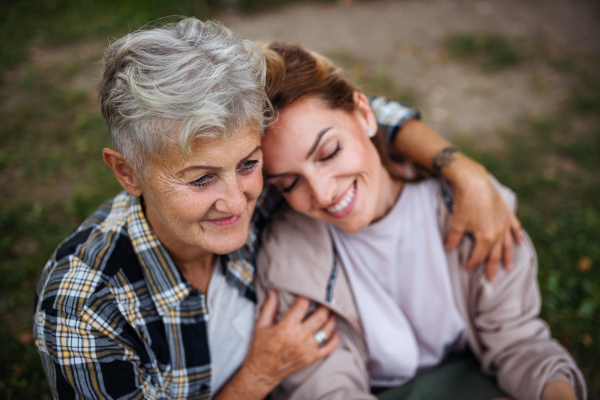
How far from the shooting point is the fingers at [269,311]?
2361 millimetres

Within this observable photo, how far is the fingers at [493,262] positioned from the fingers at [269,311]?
128 cm

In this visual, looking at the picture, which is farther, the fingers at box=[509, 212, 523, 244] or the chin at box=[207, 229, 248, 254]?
the fingers at box=[509, 212, 523, 244]

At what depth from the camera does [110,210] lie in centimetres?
228

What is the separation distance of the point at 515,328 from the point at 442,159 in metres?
1.12

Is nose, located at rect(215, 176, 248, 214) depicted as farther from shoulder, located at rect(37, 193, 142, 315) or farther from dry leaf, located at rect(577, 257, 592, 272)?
dry leaf, located at rect(577, 257, 592, 272)

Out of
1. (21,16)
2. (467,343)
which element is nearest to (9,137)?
(21,16)

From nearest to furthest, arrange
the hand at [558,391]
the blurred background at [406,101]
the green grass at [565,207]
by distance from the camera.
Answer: the hand at [558,391] < the green grass at [565,207] < the blurred background at [406,101]

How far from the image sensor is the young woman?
6.89 ft

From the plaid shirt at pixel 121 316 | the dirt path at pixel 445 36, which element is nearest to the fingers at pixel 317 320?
the plaid shirt at pixel 121 316

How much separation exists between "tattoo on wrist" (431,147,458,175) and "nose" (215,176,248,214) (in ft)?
4.60

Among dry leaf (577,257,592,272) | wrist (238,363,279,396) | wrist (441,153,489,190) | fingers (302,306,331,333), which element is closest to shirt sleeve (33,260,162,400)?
wrist (238,363,279,396)

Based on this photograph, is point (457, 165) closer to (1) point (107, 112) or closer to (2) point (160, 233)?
(2) point (160, 233)

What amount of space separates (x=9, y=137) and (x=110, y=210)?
11.0 ft

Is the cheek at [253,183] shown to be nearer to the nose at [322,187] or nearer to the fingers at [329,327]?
the nose at [322,187]
